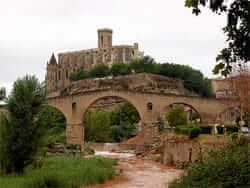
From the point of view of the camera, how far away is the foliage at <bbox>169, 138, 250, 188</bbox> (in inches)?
373

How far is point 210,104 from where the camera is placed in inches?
1468

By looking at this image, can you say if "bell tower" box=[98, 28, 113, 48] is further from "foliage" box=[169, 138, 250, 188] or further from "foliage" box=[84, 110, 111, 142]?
"foliage" box=[169, 138, 250, 188]

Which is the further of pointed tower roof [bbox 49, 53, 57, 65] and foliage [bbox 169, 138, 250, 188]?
pointed tower roof [bbox 49, 53, 57, 65]

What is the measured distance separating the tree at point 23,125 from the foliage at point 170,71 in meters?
54.2

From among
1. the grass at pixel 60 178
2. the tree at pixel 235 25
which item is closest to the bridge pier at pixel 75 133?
the grass at pixel 60 178

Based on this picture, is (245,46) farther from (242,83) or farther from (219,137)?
(242,83)

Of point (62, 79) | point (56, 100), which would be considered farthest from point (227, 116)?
point (62, 79)

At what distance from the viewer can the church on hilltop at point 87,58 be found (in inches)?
3711

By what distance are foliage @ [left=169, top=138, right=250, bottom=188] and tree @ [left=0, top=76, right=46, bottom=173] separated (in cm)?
554

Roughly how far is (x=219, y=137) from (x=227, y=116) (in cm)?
3475

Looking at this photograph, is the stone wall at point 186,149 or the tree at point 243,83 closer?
the stone wall at point 186,149

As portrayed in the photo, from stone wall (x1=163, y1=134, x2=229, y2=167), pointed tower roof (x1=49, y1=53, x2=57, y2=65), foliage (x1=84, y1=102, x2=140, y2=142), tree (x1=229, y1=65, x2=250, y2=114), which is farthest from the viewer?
pointed tower roof (x1=49, y1=53, x2=57, y2=65)

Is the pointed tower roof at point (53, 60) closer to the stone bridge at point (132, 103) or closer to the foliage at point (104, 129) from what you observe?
the foliage at point (104, 129)

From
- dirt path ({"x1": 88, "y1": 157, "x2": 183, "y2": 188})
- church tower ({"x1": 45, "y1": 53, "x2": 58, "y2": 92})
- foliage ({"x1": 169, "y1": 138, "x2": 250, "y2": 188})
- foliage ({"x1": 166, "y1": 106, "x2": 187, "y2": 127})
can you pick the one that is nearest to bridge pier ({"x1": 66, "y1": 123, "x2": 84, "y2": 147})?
foliage ({"x1": 166, "y1": 106, "x2": 187, "y2": 127})
